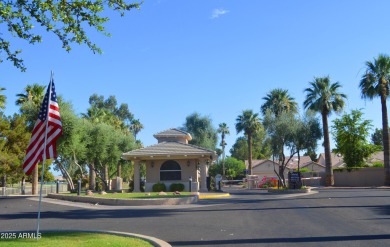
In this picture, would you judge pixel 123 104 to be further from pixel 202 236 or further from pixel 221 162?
pixel 202 236

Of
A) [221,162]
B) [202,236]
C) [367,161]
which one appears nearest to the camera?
[202,236]

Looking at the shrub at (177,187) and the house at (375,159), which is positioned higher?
the house at (375,159)

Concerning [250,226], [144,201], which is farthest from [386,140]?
[250,226]

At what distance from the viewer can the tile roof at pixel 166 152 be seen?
31.5m

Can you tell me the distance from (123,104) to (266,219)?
72053mm

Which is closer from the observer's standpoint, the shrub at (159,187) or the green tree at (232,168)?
the shrub at (159,187)

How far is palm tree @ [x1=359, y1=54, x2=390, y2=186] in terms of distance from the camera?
40.6 meters

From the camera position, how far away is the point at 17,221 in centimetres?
1456

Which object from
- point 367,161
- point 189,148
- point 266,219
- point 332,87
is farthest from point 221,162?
point 266,219

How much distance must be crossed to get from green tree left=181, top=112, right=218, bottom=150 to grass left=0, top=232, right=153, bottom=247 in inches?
2039

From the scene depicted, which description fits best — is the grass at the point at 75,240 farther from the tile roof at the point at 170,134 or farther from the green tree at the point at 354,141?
the green tree at the point at 354,141

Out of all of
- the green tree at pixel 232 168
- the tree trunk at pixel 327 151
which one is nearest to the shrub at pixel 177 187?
the tree trunk at pixel 327 151

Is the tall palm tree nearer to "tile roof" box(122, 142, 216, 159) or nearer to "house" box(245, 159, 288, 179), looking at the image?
"house" box(245, 159, 288, 179)

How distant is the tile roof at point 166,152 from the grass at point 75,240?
827 inches
